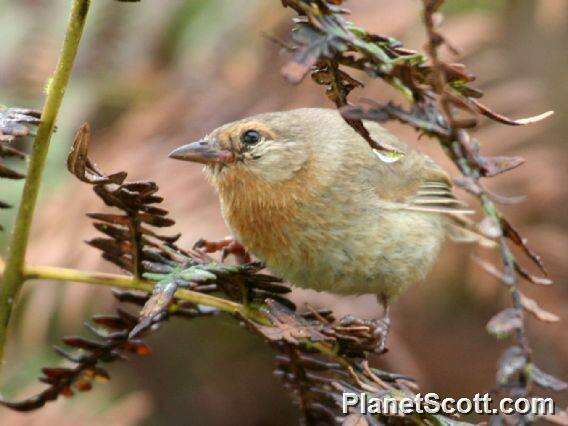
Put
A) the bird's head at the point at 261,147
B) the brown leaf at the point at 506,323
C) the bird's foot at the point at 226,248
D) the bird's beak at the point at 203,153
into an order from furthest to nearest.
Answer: the bird's head at the point at 261,147 → the bird's beak at the point at 203,153 → the bird's foot at the point at 226,248 → the brown leaf at the point at 506,323

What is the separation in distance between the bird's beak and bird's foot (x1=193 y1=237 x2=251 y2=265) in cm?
27

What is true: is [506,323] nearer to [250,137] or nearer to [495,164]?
[495,164]

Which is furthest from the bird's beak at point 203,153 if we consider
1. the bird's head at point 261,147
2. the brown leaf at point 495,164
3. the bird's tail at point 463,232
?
the brown leaf at point 495,164

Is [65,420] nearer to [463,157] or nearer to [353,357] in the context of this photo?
[353,357]

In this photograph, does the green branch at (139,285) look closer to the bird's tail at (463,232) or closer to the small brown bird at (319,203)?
the small brown bird at (319,203)

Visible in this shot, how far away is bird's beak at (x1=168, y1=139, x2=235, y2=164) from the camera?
248cm

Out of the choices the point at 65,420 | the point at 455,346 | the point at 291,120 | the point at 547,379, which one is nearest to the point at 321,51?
the point at 547,379

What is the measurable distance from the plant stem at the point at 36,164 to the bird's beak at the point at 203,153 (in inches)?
36.3

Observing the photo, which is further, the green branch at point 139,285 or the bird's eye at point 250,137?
the bird's eye at point 250,137

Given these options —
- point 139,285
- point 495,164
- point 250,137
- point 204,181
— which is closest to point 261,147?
point 250,137

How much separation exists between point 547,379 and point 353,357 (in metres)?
0.54

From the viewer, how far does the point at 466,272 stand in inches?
145

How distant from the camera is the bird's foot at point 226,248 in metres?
1.99

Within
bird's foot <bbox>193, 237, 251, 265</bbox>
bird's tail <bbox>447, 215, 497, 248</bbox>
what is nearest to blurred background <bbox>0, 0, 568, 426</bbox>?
bird's tail <bbox>447, 215, 497, 248</bbox>
